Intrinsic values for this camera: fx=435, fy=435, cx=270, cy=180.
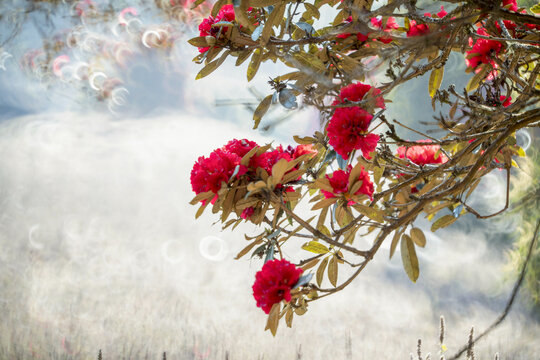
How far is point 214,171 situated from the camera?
24.6 inches

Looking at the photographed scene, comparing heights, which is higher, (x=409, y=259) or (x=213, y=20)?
(x=213, y=20)

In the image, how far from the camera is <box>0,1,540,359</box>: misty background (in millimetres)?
1963

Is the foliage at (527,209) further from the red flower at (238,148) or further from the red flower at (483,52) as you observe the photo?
the red flower at (238,148)

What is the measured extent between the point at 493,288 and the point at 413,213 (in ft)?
5.83

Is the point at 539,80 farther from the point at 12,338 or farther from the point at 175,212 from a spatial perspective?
the point at 12,338

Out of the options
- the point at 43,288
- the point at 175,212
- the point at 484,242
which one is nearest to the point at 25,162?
the point at 43,288

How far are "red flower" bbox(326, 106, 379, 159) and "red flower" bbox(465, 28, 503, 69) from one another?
0.33 meters

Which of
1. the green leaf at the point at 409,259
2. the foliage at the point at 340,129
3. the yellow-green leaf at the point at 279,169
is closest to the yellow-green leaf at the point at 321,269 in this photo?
the foliage at the point at 340,129

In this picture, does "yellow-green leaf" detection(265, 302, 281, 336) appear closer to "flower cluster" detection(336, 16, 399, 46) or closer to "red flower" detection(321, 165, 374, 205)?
"red flower" detection(321, 165, 374, 205)

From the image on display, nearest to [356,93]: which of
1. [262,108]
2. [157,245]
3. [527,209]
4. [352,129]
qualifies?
[352,129]

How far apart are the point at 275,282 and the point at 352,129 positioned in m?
0.26

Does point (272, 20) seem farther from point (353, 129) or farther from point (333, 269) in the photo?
point (333, 269)

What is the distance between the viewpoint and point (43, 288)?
2.01 metres

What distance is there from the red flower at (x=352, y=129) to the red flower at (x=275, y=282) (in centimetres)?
21
